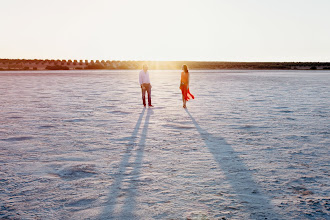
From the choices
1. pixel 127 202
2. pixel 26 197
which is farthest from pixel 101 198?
pixel 26 197

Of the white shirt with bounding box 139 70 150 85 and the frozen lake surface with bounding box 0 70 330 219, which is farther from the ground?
the white shirt with bounding box 139 70 150 85

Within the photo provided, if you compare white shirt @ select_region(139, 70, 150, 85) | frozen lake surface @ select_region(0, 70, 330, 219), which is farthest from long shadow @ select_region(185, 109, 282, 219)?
white shirt @ select_region(139, 70, 150, 85)

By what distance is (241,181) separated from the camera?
5422 mm

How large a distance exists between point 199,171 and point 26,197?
2539 mm

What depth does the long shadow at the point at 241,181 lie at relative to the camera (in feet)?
14.3

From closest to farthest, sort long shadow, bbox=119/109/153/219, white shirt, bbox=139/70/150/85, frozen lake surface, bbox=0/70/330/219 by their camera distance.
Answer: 1. long shadow, bbox=119/109/153/219
2. frozen lake surface, bbox=0/70/330/219
3. white shirt, bbox=139/70/150/85

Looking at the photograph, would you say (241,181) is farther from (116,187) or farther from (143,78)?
(143,78)

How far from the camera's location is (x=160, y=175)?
5.75m

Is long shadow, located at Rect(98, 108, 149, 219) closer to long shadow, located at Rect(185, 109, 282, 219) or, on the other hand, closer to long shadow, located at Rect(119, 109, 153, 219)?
long shadow, located at Rect(119, 109, 153, 219)

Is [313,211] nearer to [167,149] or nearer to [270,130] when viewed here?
[167,149]

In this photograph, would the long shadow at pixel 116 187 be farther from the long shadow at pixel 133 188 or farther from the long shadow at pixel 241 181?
→ the long shadow at pixel 241 181

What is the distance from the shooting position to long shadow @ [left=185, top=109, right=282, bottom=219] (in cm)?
436

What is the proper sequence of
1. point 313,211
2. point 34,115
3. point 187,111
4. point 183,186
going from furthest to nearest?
point 187,111 < point 34,115 < point 183,186 < point 313,211

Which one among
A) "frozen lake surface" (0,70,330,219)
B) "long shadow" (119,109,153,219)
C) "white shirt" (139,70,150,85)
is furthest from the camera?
"white shirt" (139,70,150,85)
